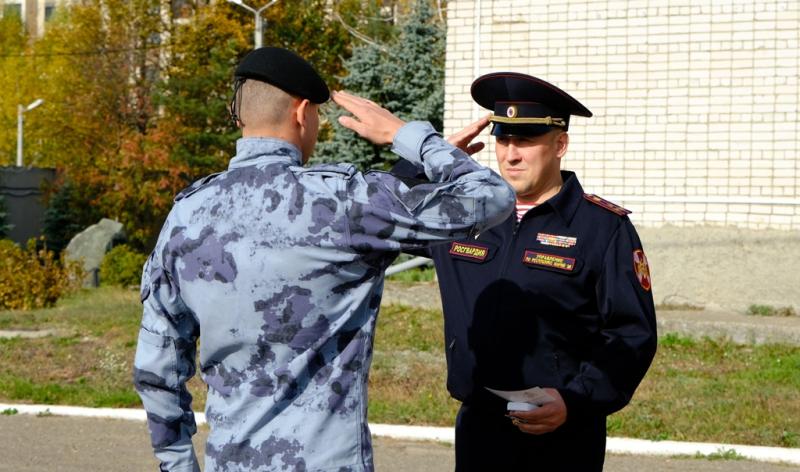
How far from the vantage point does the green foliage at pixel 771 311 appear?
11516mm

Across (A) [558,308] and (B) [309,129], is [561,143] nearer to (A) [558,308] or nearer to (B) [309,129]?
(A) [558,308]

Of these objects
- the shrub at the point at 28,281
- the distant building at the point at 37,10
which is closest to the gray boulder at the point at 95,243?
the shrub at the point at 28,281

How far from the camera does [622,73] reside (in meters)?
12.7

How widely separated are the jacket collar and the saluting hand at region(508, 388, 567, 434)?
3.32ft

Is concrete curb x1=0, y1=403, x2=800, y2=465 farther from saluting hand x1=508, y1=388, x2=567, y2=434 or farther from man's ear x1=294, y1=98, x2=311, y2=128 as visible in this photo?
man's ear x1=294, y1=98, x2=311, y2=128

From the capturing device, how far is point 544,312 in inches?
142

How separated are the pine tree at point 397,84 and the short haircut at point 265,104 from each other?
17.0 metres

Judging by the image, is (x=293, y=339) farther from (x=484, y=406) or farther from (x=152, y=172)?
(x=152, y=172)

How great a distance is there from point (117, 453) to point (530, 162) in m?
4.53

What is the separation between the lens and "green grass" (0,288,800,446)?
7734 mm

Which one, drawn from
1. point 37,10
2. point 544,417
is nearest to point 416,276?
point 544,417

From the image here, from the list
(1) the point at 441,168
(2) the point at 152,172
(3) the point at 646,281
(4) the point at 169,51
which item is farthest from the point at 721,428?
(4) the point at 169,51

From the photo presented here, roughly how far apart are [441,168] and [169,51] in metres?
33.2

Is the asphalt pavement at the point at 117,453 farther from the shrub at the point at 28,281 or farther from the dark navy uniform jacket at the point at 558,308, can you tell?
the shrub at the point at 28,281
